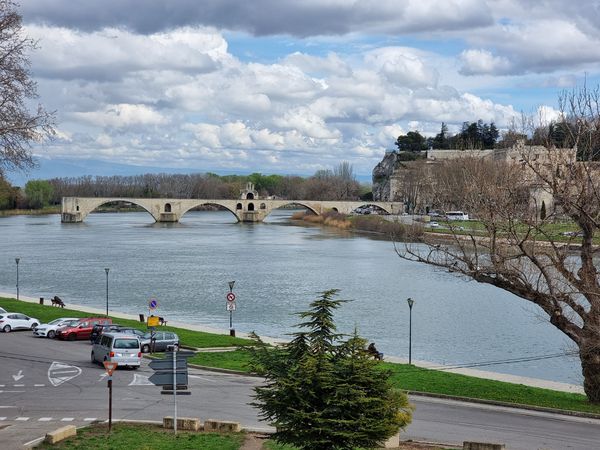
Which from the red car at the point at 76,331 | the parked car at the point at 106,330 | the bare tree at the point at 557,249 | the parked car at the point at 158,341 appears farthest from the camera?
the red car at the point at 76,331

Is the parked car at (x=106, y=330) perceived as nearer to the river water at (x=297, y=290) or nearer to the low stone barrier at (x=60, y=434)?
the river water at (x=297, y=290)

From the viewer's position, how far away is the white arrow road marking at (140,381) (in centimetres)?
2367

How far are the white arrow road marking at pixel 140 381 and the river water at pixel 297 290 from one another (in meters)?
9.26

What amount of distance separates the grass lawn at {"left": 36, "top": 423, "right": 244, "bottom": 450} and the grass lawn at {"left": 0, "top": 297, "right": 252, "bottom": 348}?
14.0 meters

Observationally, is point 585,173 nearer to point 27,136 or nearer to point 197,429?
point 197,429

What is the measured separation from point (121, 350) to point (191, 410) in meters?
6.31

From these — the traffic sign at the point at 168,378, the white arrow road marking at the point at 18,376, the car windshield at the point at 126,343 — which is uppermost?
the traffic sign at the point at 168,378

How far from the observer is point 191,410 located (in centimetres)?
2000

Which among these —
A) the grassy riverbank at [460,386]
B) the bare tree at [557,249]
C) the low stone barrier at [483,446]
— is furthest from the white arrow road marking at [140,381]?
the low stone barrier at [483,446]

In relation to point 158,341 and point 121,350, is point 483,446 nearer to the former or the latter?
point 121,350

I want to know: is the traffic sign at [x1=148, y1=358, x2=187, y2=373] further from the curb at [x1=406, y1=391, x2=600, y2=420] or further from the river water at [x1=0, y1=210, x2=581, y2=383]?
the river water at [x1=0, y1=210, x2=581, y2=383]

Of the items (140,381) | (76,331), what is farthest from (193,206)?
(140,381)

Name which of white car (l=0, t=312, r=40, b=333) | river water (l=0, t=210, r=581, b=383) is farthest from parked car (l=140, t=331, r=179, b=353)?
river water (l=0, t=210, r=581, b=383)

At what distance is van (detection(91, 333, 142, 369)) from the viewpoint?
25406 millimetres
